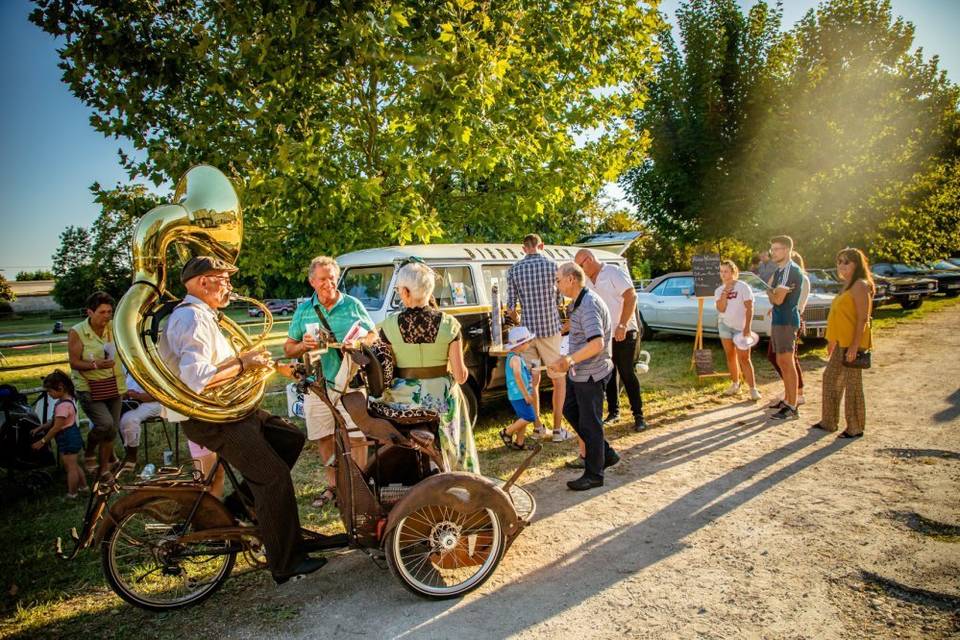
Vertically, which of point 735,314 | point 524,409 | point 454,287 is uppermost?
point 454,287

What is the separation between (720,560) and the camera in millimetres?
3305

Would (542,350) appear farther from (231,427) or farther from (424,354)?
(231,427)

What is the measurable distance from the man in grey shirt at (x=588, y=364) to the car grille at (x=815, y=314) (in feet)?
26.1

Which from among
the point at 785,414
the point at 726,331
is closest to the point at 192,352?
the point at 785,414

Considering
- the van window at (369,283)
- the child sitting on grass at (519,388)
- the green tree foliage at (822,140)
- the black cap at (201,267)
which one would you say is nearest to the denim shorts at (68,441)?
the van window at (369,283)

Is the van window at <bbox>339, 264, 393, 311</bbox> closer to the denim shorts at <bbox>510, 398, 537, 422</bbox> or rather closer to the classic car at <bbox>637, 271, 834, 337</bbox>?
the denim shorts at <bbox>510, 398, 537, 422</bbox>

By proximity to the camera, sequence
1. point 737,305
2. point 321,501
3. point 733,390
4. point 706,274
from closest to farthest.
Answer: point 321,501 → point 737,305 → point 733,390 → point 706,274

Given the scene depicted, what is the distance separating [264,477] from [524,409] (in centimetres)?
304

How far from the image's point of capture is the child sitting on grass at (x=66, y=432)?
16.3ft

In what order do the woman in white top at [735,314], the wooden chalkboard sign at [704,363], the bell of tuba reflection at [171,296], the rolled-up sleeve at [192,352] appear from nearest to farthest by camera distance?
the bell of tuba reflection at [171,296]
the rolled-up sleeve at [192,352]
the woman in white top at [735,314]
the wooden chalkboard sign at [704,363]

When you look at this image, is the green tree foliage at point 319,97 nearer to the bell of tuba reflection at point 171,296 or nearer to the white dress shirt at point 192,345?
the bell of tuba reflection at point 171,296

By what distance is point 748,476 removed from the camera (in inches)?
182

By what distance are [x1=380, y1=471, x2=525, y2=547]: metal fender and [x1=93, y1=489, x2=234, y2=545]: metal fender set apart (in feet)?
3.20

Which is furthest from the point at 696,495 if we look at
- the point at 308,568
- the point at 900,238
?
the point at 900,238
